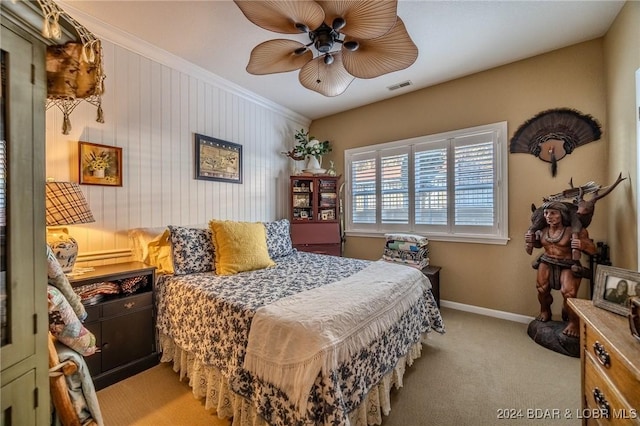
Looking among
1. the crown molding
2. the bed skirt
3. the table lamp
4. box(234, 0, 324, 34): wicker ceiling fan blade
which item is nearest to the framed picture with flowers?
the table lamp

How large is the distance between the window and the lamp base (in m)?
3.29

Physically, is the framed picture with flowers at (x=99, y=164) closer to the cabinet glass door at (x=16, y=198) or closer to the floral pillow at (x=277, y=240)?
the floral pillow at (x=277, y=240)

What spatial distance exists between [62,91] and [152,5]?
1305mm

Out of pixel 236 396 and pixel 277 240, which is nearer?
pixel 236 396

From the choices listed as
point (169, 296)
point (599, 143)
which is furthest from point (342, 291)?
point (599, 143)

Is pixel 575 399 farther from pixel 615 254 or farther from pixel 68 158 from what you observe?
pixel 68 158

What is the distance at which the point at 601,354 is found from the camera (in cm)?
97

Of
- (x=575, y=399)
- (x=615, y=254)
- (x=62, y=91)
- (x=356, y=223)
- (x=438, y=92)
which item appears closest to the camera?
(x=62, y=91)

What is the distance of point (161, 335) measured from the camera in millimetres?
2164

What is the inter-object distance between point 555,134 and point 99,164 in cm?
434

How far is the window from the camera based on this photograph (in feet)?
9.98

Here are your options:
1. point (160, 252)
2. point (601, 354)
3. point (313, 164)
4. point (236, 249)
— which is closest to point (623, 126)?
point (601, 354)

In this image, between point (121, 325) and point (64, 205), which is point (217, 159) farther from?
point (121, 325)

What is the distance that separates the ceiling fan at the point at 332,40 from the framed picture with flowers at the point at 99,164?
1.46 meters
